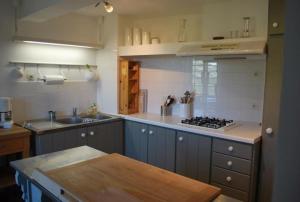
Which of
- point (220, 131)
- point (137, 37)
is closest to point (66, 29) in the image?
point (137, 37)

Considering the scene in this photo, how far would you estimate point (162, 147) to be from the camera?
9.68 ft

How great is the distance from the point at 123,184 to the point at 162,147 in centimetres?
171

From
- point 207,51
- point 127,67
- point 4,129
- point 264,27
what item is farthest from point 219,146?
point 4,129

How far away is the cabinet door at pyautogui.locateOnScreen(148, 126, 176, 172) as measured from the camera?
9.37ft

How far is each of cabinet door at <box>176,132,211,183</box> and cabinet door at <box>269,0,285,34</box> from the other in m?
1.18

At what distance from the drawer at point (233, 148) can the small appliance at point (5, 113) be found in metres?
2.18

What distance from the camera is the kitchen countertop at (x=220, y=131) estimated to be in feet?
7.54

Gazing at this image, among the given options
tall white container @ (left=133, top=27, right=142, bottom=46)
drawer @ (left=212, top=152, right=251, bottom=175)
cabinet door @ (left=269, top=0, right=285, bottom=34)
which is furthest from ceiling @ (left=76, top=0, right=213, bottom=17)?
drawer @ (left=212, top=152, right=251, bottom=175)

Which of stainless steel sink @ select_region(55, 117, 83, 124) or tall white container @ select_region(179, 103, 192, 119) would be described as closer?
tall white container @ select_region(179, 103, 192, 119)

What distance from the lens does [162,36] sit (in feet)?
11.4

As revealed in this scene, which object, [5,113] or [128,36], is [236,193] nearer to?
[128,36]

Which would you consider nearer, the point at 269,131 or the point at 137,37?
the point at 269,131

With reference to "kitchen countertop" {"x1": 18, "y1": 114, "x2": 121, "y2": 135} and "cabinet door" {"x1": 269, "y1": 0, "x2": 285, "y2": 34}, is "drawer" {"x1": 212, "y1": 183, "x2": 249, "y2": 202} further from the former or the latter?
"kitchen countertop" {"x1": 18, "y1": 114, "x2": 121, "y2": 135}

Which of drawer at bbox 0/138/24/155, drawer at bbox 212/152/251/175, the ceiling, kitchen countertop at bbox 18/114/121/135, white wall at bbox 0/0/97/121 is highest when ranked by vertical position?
the ceiling
